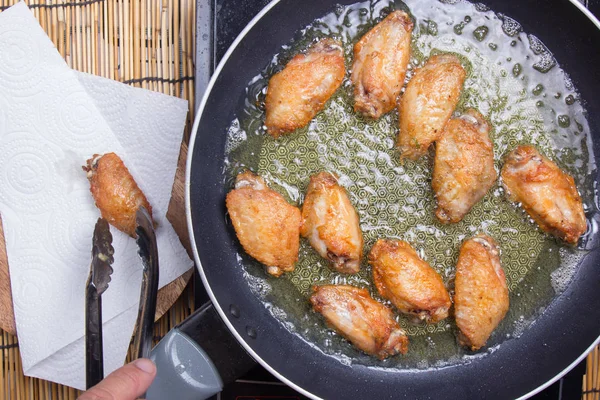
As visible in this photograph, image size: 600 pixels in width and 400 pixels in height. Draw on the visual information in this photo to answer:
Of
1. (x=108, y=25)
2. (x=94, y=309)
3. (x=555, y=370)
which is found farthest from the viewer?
(x=108, y=25)

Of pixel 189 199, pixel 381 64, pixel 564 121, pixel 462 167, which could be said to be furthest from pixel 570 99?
pixel 189 199

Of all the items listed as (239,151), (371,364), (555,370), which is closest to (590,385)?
(555,370)

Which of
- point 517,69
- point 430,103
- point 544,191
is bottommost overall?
point 544,191

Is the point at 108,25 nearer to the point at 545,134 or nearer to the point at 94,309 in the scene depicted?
the point at 94,309

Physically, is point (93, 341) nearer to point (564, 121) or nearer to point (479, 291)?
point (479, 291)

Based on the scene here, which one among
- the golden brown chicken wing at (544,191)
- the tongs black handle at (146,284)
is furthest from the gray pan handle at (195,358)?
the golden brown chicken wing at (544,191)
